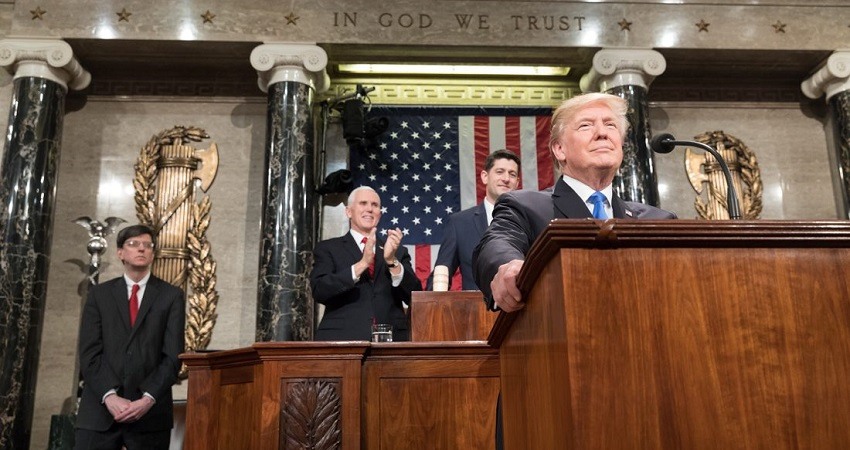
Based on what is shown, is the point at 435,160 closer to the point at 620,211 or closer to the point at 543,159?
the point at 543,159

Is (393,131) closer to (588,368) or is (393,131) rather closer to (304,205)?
(304,205)

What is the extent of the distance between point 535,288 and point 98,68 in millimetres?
7830

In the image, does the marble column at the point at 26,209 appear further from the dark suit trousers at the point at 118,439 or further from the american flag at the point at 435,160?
the american flag at the point at 435,160

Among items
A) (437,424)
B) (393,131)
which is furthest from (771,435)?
(393,131)

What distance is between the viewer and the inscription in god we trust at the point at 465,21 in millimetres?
7938

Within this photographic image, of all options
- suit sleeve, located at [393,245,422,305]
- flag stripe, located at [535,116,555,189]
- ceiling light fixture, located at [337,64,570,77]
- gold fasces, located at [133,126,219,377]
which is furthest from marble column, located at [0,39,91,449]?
flag stripe, located at [535,116,555,189]

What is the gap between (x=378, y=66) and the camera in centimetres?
884

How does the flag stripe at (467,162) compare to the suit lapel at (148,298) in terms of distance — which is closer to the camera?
the suit lapel at (148,298)

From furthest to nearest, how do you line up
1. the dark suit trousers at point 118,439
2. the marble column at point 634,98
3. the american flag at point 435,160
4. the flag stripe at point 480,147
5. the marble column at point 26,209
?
the flag stripe at point 480,147 < the american flag at point 435,160 < the marble column at point 634,98 < the marble column at point 26,209 < the dark suit trousers at point 118,439

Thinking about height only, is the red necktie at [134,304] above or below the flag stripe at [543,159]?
below

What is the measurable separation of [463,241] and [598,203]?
257cm

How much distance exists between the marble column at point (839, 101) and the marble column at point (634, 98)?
5.67 ft

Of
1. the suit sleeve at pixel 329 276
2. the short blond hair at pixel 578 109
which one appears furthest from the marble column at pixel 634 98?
the short blond hair at pixel 578 109

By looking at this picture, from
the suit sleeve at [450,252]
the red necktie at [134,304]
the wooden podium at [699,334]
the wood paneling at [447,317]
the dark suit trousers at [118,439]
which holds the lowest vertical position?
the dark suit trousers at [118,439]
